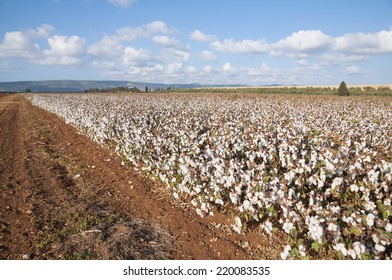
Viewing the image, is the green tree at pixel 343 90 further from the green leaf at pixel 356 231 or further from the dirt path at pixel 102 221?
the green leaf at pixel 356 231

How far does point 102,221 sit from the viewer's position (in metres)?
5.62

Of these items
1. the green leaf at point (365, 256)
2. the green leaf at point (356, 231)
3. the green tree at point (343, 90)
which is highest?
the green tree at point (343, 90)

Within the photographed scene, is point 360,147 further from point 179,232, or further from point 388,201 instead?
point 179,232

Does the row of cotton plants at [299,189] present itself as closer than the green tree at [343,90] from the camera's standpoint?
Yes

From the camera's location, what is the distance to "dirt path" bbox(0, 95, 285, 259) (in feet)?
15.5

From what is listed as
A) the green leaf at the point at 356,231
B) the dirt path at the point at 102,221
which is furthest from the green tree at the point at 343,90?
the green leaf at the point at 356,231

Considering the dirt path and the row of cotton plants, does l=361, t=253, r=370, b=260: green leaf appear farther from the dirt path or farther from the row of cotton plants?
the dirt path

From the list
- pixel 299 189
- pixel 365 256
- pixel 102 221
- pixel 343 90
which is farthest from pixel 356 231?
pixel 343 90

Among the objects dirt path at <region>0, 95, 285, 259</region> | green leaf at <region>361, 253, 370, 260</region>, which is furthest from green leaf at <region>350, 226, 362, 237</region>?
dirt path at <region>0, 95, 285, 259</region>

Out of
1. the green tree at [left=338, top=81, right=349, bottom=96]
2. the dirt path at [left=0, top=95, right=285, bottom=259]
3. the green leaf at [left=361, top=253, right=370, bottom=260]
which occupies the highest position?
the green tree at [left=338, top=81, right=349, bottom=96]

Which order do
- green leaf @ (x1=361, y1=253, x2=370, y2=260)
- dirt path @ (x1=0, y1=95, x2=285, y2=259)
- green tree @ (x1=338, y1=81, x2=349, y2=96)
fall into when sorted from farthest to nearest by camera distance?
green tree @ (x1=338, y1=81, x2=349, y2=96), dirt path @ (x1=0, y1=95, x2=285, y2=259), green leaf @ (x1=361, y1=253, x2=370, y2=260)

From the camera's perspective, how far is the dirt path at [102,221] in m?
4.72

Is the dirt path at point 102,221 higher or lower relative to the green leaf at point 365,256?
lower

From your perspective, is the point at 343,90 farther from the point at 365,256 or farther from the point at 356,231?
the point at 365,256
